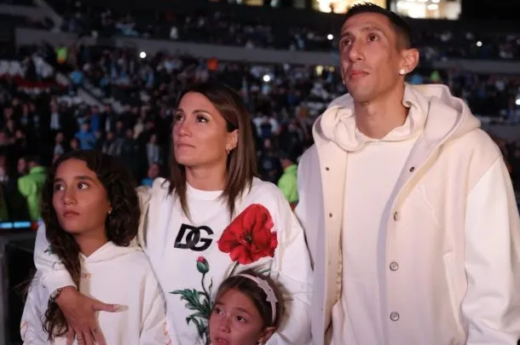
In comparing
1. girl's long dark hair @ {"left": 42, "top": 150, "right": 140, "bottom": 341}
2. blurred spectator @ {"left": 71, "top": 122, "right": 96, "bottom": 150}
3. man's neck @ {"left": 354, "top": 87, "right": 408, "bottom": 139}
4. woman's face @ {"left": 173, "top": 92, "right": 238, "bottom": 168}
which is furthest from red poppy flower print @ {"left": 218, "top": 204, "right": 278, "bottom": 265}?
blurred spectator @ {"left": 71, "top": 122, "right": 96, "bottom": 150}

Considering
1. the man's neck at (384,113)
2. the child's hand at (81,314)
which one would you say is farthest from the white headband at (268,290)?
the man's neck at (384,113)

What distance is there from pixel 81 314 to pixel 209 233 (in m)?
0.46

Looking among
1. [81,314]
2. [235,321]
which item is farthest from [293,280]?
[81,314]

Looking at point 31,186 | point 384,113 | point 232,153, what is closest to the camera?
point 384,113

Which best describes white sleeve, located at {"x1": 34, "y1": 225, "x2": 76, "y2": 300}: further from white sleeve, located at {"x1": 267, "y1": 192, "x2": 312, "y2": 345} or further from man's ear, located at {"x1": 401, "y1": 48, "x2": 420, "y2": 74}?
man's ear, located at {"x1": 401, "y1": 48, "x2": 420, "y2": 74}

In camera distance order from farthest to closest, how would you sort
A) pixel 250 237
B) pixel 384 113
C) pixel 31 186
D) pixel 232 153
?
1. pixel 31 186
2. pixel 232 153
3. pixel 250 237
4. pixel 384 113

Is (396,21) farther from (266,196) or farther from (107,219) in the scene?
(107,219)

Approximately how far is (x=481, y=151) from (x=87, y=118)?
1100 cm

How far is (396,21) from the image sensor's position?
7.29 ft

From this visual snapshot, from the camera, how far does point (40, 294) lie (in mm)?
2387

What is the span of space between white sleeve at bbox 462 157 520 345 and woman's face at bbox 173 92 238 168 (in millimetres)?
815

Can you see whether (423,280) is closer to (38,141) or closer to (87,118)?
(38,141)

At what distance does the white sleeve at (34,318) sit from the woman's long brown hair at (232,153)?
0.55m

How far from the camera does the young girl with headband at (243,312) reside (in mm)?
2111
